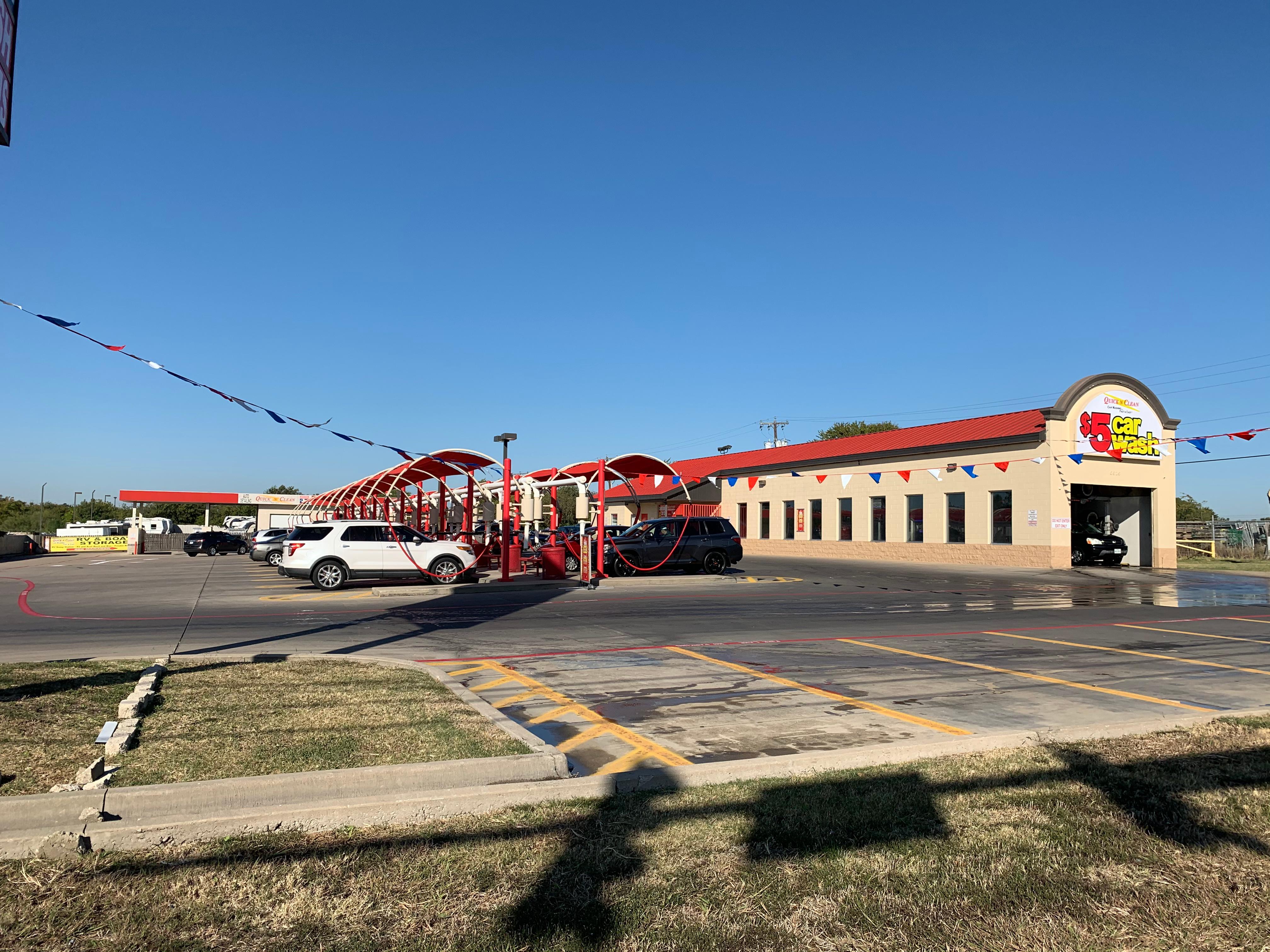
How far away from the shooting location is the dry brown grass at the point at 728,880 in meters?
3.72

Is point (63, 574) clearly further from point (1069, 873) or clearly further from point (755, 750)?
point (1069, 873)

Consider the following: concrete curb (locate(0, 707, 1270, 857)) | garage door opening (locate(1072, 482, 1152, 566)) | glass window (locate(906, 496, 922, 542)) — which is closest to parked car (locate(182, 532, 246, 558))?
glass window (locate(906, 496, 922, 542))

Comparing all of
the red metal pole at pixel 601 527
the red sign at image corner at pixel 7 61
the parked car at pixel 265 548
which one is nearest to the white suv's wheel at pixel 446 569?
the red metal pole at pixel 601 527

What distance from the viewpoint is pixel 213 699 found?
8.00m

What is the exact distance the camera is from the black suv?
27.9 m

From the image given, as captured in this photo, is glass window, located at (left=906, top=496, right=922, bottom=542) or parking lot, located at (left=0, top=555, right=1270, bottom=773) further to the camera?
glass window, located at (left=906, top=496, right=922, bottom=542)

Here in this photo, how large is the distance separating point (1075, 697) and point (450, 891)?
23.5 ft

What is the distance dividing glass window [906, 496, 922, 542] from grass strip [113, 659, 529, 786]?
31.2 m

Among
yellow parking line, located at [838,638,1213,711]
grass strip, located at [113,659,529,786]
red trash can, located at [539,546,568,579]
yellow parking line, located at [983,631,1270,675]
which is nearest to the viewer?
grass strip, located at [113,659,529,786]

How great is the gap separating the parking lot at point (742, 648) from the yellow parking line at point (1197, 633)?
0.11 meters

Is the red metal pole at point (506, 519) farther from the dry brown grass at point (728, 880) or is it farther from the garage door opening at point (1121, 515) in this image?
the garage door opening at point (1121, 515)

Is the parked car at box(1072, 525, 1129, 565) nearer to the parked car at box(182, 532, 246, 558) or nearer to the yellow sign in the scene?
the parked car at box(182, 532, 246, 558)

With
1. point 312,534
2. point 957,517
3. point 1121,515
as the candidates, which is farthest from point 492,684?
point 1121,515

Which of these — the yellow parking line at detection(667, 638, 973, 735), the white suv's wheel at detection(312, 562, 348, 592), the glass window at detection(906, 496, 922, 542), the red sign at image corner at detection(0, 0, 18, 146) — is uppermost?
the red sign at image corner at detection(0, 0, 18, 146)
